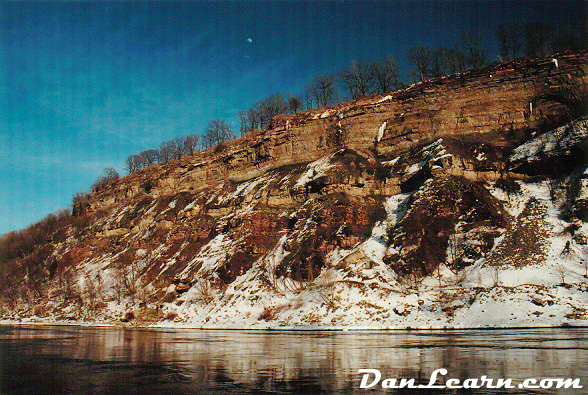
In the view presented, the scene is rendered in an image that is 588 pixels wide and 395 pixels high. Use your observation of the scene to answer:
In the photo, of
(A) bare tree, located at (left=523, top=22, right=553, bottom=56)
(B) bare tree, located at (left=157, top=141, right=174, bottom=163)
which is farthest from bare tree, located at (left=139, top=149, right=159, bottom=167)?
(A) bare tree, located at (left=523, top=22, right=553, bottom=56)

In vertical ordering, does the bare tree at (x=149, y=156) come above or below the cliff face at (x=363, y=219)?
above

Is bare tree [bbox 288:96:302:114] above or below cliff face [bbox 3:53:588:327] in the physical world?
above

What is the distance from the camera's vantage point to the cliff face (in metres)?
37.2

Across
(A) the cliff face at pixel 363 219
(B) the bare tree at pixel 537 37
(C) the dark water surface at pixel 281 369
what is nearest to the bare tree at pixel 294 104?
(A) the cliff face at pixel 363 219

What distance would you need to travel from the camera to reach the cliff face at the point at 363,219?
122ft

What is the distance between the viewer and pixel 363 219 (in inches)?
1917

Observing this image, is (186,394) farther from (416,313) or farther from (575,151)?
(575,151)

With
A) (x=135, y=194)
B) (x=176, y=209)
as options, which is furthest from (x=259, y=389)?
(x=135, y=194)

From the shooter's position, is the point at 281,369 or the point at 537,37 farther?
the point at 537,37

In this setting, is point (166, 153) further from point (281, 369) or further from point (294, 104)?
point (281, 369)

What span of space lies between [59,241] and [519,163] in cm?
9191

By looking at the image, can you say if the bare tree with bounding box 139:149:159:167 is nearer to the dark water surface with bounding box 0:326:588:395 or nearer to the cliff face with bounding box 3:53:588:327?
the cliff face with bounding box 3:53:588:327

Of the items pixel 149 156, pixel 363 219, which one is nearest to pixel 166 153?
pixel 149 156

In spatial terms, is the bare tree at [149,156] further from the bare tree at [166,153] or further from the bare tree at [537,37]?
the bare tree at [537,37]
